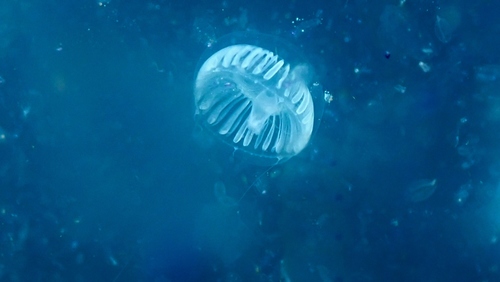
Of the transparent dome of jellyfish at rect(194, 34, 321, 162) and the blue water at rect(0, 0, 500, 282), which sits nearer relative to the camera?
the transparent dome of jellyfish at rect(194, 34, 321, 162)

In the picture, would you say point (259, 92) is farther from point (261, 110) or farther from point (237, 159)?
point (237, 159)

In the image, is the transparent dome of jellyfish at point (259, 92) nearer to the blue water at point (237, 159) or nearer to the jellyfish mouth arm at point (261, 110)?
the jellyfish mouth arm at point (261, 110)

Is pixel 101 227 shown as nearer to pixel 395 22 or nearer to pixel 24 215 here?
pixel 24 215

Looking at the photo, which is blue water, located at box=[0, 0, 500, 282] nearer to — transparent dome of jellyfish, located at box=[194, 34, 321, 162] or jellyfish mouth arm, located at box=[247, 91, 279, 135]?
transparent dome of jellyfish, located at box=[194, 34, 321, 162]

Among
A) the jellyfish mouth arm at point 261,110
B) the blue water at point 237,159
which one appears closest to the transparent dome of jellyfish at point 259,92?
the jellyfish mouth arm at point 261,110

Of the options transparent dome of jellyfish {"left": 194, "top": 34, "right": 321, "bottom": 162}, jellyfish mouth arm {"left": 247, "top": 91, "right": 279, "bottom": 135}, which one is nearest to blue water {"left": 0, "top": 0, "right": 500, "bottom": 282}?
transparent dome of jellyfish {"left": 194, "top": 34, "right": 321, "bottom": 162}

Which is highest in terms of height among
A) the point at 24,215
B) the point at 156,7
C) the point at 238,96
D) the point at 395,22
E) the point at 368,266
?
the point at 395,22

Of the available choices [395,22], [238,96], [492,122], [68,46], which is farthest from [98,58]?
[492,122]
